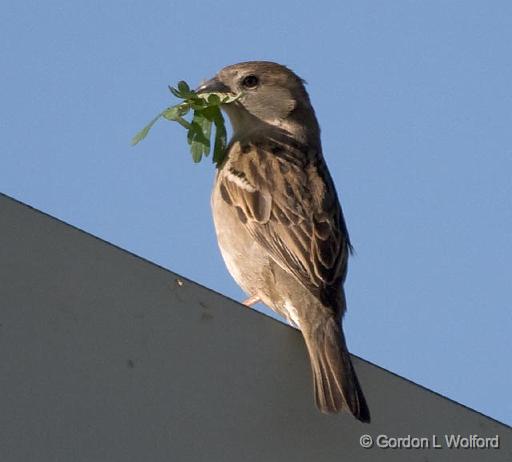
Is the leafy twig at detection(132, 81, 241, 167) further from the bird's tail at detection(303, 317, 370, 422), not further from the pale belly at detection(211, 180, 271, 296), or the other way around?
the bird's tail at detection(303, 317, 370, 422)

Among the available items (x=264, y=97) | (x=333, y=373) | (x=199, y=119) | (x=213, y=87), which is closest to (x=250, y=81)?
(x=264, y=97)

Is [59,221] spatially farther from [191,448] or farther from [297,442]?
[297,442]

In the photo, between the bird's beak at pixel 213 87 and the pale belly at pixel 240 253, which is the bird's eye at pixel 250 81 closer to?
the bird's beak at pixel 213 87

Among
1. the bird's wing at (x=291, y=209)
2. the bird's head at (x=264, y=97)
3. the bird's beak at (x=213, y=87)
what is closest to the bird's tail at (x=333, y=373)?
the bird's wing at (x=291, y=209)

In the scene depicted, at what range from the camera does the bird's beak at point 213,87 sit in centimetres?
658

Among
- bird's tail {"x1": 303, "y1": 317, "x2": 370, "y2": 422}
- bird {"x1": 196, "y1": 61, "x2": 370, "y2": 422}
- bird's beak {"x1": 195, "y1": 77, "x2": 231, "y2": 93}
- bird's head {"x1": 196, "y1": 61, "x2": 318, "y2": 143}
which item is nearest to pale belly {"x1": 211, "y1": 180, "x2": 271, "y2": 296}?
bird {"x1": 196, "y1": 61, "x2": 370, "y2": 422}

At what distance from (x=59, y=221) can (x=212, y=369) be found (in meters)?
0.61

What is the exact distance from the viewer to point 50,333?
327 cm

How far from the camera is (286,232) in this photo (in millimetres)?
5461

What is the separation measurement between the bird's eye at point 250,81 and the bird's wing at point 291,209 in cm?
79

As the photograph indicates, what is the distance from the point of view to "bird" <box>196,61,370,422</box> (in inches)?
194

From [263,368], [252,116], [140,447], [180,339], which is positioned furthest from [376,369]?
[252,116]

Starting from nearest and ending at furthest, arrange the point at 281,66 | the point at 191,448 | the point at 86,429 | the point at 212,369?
the point at 86,429
the point at 191,448
the point at 212,369
the point at 281,66

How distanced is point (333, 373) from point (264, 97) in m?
3.03
